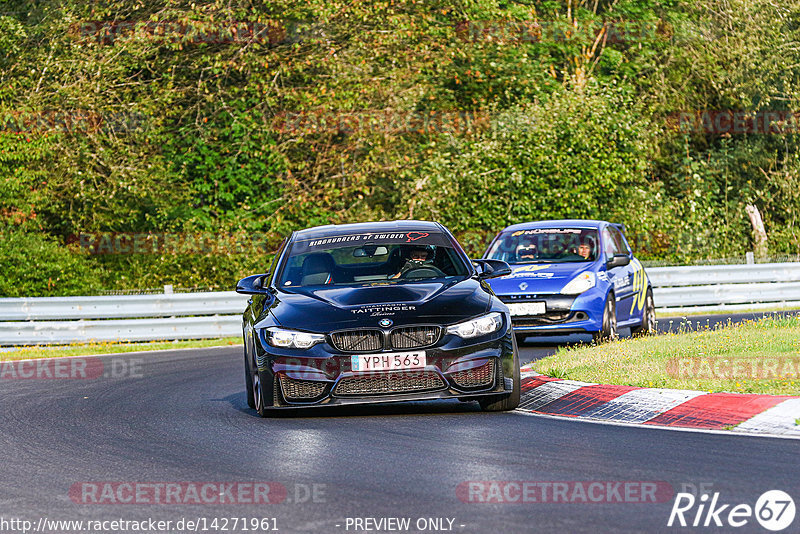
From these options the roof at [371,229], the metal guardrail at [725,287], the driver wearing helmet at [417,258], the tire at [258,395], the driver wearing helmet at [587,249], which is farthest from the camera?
the metal guardrail at [725,287]

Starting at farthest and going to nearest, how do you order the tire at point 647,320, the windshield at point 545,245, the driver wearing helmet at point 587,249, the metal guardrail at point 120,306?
the metal guardrail at point 120,306 → the tire at point 647,320 → the windshield at point 545,245 → the driver wearing helmet at point 587,249

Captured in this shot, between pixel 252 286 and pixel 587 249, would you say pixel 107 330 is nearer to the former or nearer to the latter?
pixel 587 249

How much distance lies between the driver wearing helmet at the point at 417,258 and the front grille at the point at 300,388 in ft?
5.38

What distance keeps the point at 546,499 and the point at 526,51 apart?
32434mm

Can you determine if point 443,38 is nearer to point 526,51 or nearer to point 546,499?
point 526,51

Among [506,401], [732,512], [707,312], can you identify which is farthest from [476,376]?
[707,312]

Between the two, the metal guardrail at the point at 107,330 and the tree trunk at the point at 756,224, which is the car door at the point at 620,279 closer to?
the metal guardrail at the point at 107,330

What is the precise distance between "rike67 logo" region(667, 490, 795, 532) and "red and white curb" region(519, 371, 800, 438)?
6.97ft

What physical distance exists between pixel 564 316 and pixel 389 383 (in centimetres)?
698

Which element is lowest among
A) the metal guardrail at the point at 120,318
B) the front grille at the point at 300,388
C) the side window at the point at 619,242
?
the metal guardrail at the point at 120,318

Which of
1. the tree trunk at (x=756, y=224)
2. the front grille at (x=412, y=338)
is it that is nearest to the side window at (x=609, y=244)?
the front grille at (x=412, y=338)

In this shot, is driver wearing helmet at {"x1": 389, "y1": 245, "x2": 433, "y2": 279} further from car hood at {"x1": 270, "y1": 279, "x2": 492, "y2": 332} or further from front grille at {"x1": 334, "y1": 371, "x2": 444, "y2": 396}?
front grille at {"x1": 334, "y1": 371, "x2": 444, "y2": 396}

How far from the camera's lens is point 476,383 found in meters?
9.88

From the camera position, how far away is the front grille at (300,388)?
985cm
